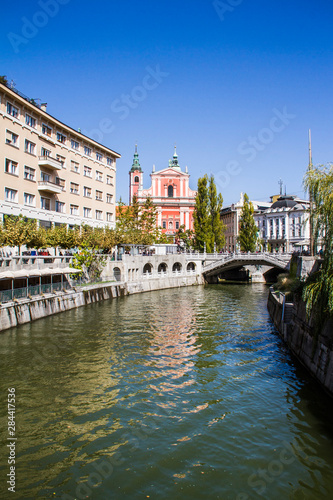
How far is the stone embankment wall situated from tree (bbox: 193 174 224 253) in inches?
2000

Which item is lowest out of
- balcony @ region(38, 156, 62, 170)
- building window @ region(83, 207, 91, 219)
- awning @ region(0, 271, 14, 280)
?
awning @ region(0, 271, 14, 280)

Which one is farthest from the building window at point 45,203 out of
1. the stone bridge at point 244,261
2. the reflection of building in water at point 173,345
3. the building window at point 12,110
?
the stone bridge at point 244,261

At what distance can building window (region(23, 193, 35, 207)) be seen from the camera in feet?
142

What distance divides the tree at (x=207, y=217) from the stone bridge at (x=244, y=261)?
6401 millimetres

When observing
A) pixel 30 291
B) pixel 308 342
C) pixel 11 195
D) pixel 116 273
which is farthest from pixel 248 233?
pixel 308 342

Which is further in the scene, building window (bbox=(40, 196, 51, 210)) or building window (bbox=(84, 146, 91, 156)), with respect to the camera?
building window (bbox=(84, 146, 91, 156))

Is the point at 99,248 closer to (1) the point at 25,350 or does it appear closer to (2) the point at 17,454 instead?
(1) the point at 25,350

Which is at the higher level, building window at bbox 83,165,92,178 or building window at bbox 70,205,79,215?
building window at bbox 83,165,92,178

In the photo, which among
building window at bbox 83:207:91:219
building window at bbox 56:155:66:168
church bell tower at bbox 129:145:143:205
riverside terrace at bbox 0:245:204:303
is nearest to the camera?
riverside terrace at bbox 0:245:204:303

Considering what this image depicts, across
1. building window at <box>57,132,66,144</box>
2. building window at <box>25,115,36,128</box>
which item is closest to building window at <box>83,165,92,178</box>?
building window at <box>57,132,66,144</box>

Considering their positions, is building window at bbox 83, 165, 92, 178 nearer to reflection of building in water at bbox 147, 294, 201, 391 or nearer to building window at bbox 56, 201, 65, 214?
building window at bbox 56, 201, 65, 214

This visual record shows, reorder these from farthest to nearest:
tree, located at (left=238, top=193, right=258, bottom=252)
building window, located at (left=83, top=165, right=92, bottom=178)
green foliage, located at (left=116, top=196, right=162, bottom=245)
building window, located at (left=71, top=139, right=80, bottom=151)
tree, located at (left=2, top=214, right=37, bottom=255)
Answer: tree, located at (left=238, top=193, right=258, bottom=252) → green foliage, located at (left=116, top=196, right=162, bottom=245) → building window, located at (left=83, top=165, right=92, bottom=178) → building window, located at (left=71, top=139, right=80, bottom=151) → tree, located at (left=2, top=214, right=37, bottom=255)

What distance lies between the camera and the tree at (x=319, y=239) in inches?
626

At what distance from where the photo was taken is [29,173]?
4400 centimetres
